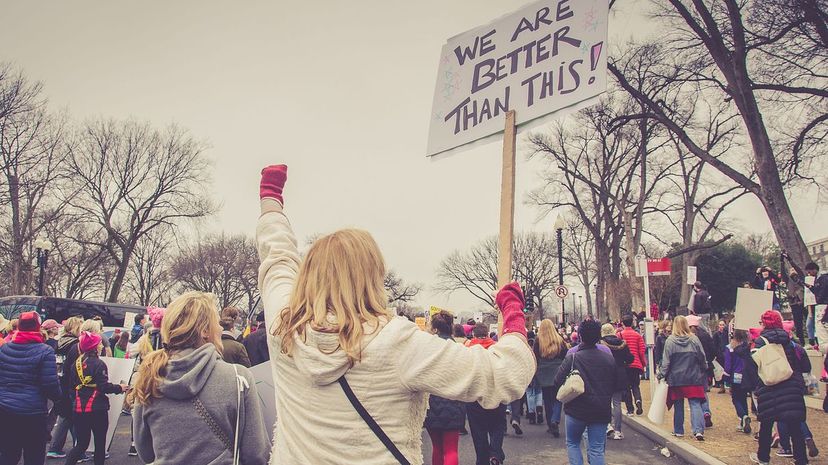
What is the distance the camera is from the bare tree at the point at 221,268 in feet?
178

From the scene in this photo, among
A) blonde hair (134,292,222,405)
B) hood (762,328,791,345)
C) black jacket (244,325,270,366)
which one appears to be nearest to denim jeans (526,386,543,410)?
hood (762,328,791,345)

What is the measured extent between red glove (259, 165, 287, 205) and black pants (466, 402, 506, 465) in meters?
5.41

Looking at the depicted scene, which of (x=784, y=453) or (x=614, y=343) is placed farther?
(x=614, y=343)

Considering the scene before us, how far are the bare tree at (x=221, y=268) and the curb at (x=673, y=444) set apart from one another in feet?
152

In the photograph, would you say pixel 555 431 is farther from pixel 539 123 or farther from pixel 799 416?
pixel 539 123

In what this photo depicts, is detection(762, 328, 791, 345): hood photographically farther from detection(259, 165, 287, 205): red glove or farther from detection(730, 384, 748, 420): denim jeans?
detection(259, 165, 287, 205): red glove

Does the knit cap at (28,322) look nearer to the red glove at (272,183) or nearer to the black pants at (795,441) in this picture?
the red glove at (272,183)

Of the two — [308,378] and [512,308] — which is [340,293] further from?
[512,308]

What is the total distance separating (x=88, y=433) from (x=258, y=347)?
79.8 inches

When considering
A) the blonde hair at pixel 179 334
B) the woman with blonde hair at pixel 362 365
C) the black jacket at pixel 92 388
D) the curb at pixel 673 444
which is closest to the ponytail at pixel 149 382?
the blonde hair at pixel 179 334

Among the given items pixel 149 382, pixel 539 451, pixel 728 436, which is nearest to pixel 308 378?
pixel 149 382

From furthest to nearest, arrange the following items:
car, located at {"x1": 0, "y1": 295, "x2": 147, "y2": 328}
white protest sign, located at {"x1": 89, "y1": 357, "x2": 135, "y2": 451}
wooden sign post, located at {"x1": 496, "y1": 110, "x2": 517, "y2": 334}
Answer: car, located at {"x1": 0, "y1": 295, "x2": 147, "y2": 328} → white protest sign, located at {"x1": 89, "y1": 357, "x2": 135, "y2": 451} → wooden sign post, located at {"x1": 496, "y1": 110, "x2": 517, "y2": 334}

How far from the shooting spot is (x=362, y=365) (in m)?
1.77

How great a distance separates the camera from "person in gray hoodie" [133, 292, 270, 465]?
2904 millimetres
